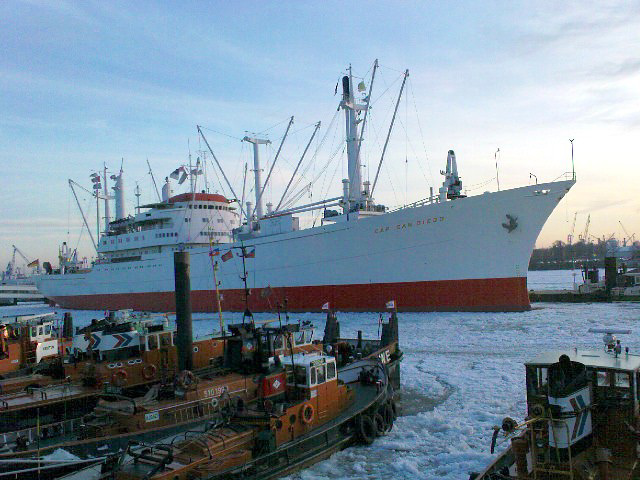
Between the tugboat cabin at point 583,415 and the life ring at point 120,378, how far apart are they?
9705 millimetres

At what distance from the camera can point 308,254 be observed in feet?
106

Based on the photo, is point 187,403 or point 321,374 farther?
point 321,374

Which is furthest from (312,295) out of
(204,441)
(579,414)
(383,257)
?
(579,414)

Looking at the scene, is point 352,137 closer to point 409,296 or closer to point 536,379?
point 409,296

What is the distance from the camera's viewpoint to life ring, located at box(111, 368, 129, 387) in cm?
1196

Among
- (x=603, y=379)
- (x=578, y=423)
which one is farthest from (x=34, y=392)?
(x=603, y=379)

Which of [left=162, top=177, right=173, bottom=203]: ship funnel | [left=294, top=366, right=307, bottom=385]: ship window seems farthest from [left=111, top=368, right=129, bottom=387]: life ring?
[left=162, top=177, right=173, bottom=203]: ship funnel

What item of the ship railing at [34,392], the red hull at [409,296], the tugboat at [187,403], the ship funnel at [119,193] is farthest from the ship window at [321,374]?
the ship funnel at [119,193]

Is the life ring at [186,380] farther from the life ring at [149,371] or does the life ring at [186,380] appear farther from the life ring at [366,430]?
the life ring at [366,430]

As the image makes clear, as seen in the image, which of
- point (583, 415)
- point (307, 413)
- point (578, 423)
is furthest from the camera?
point (307, 413)

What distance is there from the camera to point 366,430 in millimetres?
10102

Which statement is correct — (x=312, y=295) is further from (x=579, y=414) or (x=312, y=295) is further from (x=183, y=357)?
(x=579, y=414)

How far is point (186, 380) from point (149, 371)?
3.64 metres

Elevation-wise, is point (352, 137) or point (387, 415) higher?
point (352, 137)
